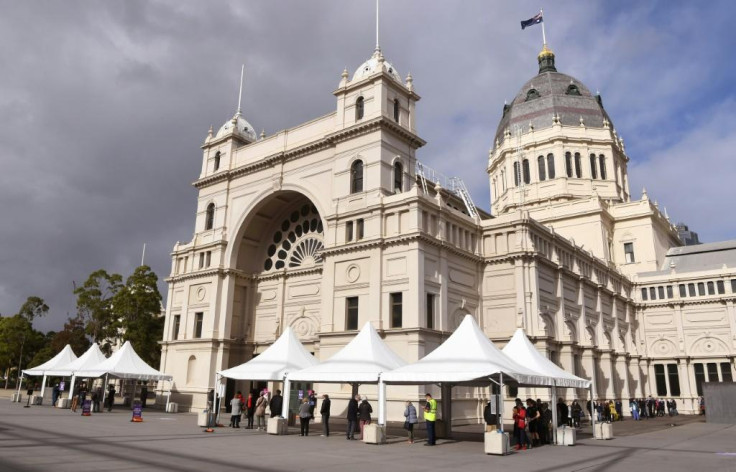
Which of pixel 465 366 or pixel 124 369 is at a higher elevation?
pixel 465 366

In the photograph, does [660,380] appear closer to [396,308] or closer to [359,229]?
[396,308]

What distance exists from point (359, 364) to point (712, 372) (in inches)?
1801

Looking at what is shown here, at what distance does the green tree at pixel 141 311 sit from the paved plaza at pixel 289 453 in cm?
3102

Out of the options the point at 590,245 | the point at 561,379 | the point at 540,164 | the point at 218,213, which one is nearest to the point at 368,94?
the point at 218,213

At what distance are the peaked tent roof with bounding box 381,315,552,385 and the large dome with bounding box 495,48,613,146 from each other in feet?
180

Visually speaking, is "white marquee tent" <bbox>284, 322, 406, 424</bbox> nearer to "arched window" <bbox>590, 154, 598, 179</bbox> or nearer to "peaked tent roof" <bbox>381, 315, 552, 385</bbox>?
"peaked tent roof" <bbox>381, 315, 552, 385</bbox>

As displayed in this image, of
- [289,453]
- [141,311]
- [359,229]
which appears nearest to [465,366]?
[289,453]

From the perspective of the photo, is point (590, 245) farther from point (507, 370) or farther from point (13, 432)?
point (13, 432)

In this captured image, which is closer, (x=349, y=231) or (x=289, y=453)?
(x=289, y=453)

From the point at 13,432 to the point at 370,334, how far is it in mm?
14041

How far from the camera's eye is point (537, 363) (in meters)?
23.7

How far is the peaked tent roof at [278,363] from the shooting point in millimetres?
26422

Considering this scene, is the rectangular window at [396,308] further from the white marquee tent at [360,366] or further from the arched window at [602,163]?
the arched window at [602,163]

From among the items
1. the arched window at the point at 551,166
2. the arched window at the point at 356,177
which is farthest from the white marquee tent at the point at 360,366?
the arched window at the point at 551,166
